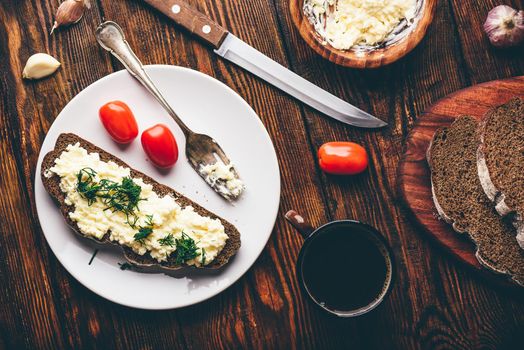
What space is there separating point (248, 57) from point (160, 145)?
0.63m

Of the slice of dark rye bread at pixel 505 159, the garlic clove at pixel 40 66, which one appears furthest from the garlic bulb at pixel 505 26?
the garlic clove at pixel 40 66

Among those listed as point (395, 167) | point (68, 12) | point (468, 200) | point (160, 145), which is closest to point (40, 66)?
A: point (68, 12)

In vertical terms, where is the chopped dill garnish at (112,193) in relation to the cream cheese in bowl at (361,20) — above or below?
below

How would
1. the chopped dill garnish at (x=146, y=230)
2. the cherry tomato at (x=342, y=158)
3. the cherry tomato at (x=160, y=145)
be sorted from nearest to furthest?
the chopped dill garnish at (x=146, y=230) < the cherry tomato at (x=160, y=145) < the cherry tomato at (x=342, y=158)

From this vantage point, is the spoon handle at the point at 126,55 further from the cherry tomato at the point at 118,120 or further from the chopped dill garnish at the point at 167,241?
the chopped dill garnish at the point at 167,241

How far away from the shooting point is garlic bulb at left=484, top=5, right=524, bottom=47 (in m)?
2.38

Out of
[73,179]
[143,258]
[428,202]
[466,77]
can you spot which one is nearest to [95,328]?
[143,258]

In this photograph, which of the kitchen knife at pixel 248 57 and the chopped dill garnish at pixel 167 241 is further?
the kitchen knife at pixel 248 57

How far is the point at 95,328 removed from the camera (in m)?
2.46

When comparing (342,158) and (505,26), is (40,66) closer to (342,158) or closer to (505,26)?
(342,158)

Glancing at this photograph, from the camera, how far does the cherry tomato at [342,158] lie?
2363 millimetres

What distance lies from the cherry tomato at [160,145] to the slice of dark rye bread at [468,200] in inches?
49.1

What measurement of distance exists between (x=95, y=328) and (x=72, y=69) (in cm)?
134

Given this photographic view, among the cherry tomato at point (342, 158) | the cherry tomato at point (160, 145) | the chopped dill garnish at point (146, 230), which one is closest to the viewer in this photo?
the chopped dill garnish at point (146, 230)
